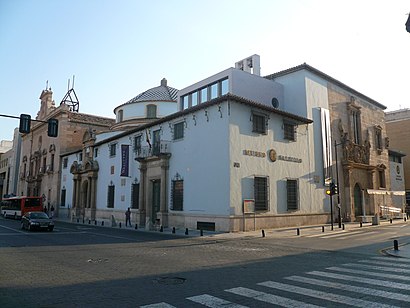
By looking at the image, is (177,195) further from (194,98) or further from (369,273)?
(369,273)

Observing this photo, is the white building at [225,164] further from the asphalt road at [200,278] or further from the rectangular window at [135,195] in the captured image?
the asphalt road at [200,278]

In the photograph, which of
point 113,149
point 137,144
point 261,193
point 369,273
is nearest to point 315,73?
point 261,193

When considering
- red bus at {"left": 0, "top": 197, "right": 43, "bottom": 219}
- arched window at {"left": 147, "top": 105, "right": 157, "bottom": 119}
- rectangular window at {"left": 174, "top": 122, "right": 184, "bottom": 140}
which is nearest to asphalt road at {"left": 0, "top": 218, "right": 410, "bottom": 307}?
rectangular window at {"left": 174, "top": 122, "right": 184, "bottom": 140}

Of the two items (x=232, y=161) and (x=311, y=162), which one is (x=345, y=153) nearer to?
(x=311, y=162)

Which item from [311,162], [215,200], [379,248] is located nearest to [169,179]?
[215,200]

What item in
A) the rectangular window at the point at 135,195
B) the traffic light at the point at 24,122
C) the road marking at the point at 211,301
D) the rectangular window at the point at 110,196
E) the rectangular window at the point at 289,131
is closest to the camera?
the road marking at the point at 211,301

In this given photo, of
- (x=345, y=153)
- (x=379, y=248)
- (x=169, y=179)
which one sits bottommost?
(x=379, y=248)

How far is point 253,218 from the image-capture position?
22.6m

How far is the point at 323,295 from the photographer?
672 centimetres

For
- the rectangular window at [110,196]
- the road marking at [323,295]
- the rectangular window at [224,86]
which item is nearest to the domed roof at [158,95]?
the rectangular window at [110,196]

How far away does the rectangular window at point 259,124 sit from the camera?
24.2 m

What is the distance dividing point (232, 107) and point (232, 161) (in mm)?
3786

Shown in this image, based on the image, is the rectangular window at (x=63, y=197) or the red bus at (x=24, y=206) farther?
the rectangular window at (x=63, y=197)

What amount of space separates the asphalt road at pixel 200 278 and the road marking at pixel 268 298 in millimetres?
18
